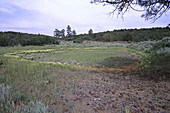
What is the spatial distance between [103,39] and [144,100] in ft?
162

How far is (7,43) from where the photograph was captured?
2714cm

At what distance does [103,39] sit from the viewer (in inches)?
2003

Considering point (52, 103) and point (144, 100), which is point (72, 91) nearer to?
point (52, 103)

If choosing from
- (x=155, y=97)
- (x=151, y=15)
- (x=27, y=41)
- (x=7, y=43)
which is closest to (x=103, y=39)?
(x=27, y=41)

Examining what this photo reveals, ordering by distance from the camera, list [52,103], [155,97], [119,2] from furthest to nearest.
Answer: [119,2] → [155,97] → [52,103]

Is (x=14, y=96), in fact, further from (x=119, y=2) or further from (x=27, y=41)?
(x=27, y=41)

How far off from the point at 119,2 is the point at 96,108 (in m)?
5.35

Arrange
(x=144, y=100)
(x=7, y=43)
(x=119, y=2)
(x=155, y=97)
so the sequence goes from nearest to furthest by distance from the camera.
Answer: (x=144, y=100), (x=155, y=97), (x=119, y=2), (x=7, y=43)

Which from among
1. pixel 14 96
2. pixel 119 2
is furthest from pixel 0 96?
pixel 119 2

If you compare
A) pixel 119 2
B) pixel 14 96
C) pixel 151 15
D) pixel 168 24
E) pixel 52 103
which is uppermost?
pixel 119 2

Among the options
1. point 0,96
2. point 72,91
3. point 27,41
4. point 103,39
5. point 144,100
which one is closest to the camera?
point 0,96

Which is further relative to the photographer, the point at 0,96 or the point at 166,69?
the point at 166,69

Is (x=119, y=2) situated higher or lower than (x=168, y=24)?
higher

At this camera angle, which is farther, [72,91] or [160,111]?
[72,91]
